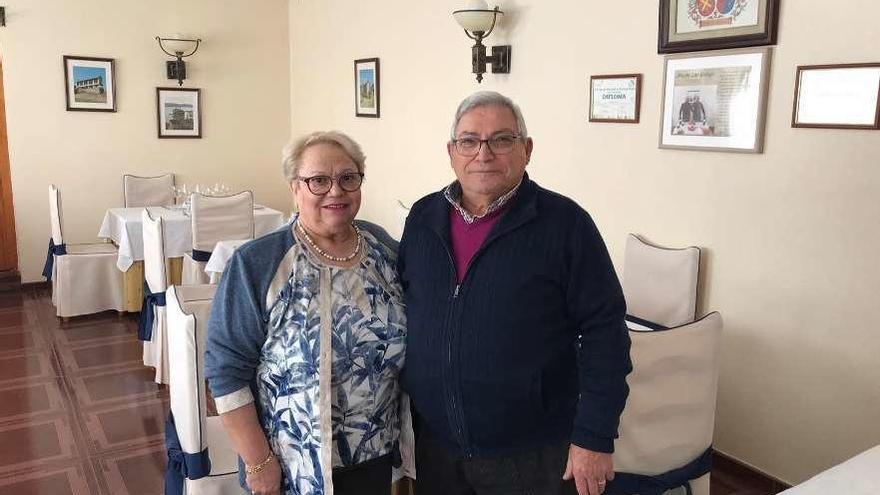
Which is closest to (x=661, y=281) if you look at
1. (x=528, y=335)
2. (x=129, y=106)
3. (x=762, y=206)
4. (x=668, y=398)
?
(x=762, y=206)

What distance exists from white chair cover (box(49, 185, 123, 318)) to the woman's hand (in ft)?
13.5

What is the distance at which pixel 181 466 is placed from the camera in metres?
2.12

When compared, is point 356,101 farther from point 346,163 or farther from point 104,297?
point 346,163

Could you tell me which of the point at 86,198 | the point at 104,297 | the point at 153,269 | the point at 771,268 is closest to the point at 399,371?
the point at 771,268

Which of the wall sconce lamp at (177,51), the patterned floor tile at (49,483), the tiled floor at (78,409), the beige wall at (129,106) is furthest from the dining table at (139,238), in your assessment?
the patterned floor tile at (49,483)

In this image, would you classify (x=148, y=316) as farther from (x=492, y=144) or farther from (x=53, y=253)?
(x=492, y=144)

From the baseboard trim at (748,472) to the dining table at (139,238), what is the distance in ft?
11.1

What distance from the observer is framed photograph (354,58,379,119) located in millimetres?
5621

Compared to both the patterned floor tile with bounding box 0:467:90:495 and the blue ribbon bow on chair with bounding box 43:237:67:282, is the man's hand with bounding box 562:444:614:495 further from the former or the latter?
the blue ribbon bow on chair with bounding box 43:237:67:282

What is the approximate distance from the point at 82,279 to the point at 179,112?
6.51 feet

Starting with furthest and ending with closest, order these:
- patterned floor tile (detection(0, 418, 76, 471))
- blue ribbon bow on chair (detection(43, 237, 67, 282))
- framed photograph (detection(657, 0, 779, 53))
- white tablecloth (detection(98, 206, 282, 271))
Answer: blue ribbon bow on chair (detection(43, 237, 67, 282))
white tablecloth (detection(98, 206, 282, 271))
patterned floor tile (detection(0, 418, 76, 471))
framed photograph (detection(657, 0, 779, 53))

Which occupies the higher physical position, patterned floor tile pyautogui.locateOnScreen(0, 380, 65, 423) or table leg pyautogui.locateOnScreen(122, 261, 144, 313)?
table leg pyautogui.locateOnScreen(122, 261, 144, 313)

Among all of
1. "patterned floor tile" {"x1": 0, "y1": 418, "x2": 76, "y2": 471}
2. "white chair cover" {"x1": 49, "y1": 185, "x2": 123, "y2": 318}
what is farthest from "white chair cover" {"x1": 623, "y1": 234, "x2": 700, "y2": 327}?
"white chair cover" {"x1": 49, "y1": 185, "x2": 123, "y2": 318}

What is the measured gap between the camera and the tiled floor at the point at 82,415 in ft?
9.71
